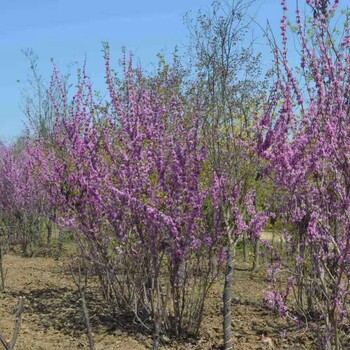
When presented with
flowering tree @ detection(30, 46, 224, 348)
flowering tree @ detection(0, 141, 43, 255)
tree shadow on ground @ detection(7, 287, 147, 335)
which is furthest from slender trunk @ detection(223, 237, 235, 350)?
flowering tree @ detection(0, 141, 43, 255)

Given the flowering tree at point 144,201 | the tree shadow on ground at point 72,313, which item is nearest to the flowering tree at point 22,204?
the tree shadow on ground at point 72,313

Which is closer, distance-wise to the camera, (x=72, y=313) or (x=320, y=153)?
(x=320, y=153)

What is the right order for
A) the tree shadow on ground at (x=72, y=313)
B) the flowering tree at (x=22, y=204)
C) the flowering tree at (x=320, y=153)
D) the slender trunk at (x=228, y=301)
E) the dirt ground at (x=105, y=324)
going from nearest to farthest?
1. the flowering tree at (x=320, y=153)
2. the slender trunk at (x=228, y=301)
3. the dirt ground at (x=105, y=324)
4. the tree shadow on ground at (x=72, y=313)
5. the flowering tree at (x=22, y=204)

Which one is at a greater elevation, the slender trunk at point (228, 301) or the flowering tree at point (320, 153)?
the flowering tree at point (320, 153)

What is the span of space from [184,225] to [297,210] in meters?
1.48

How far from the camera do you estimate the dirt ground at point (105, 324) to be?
18.5ft

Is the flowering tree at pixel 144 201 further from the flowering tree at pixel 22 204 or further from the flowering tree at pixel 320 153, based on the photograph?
the flowering tree at pixel 22 204

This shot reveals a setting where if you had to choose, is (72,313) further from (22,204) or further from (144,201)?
(22,204)

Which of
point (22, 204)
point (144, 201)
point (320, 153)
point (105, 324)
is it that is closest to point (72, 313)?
point (105, 324)

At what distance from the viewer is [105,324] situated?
631 cm

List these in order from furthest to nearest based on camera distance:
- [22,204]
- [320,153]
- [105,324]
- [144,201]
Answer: [22,204], [105,324], [144,201], [320,153]

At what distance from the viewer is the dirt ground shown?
222 inches

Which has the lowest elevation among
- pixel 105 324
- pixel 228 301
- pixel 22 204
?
pixel 105 324

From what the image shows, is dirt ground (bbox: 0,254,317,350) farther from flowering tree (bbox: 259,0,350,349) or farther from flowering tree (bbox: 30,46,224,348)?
flowering tree (bbox: 259,0,350,349)
